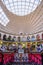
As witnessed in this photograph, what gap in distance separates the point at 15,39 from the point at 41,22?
961 centimetres

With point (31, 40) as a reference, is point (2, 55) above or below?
below

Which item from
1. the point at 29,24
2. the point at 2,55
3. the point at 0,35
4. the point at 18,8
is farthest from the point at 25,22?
the point at 2,55

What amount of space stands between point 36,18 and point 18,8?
337 inches

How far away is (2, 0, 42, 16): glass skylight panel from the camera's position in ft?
127

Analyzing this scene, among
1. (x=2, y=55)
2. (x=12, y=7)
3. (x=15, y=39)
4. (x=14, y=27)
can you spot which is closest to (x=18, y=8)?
(x=12, y=7)

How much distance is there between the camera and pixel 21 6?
4344cm

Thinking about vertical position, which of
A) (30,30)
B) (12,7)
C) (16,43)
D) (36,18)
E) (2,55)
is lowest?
(2,55)

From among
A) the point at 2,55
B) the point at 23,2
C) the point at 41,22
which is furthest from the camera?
the point at 23,2

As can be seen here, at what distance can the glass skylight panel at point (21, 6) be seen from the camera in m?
38.8

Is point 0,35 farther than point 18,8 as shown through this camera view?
No

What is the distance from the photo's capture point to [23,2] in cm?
4072

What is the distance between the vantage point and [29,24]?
141 ft

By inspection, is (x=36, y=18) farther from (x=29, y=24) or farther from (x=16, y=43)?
(x=16, y=43)

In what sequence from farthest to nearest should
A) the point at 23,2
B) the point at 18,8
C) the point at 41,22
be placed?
the point at 18,8 → the point at 23,2 → the point at 41,22
